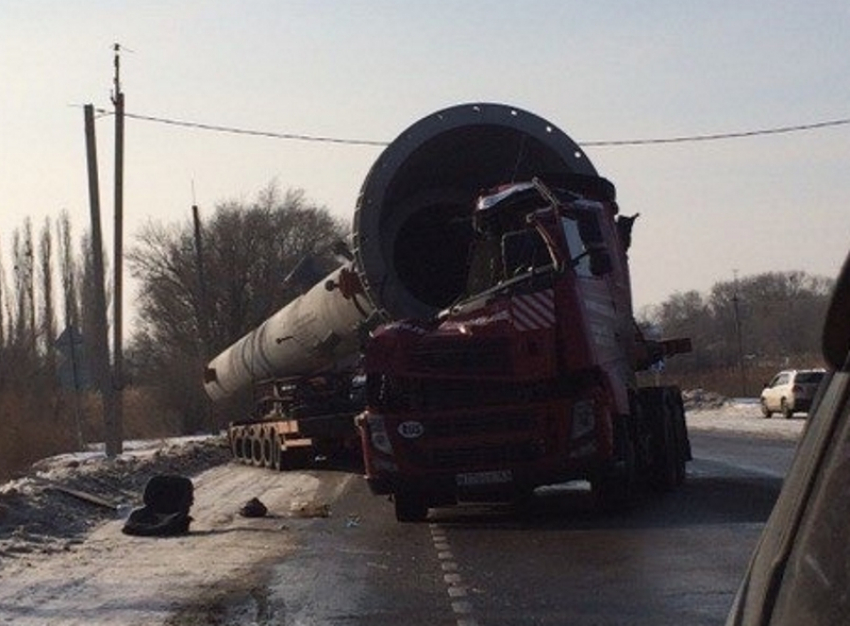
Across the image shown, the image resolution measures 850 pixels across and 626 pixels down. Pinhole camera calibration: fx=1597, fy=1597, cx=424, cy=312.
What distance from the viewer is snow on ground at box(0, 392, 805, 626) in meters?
10.9

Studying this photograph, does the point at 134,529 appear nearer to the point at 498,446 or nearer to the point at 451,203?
the point at 498,446

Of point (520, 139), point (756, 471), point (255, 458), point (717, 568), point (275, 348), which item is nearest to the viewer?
point (717, 568)

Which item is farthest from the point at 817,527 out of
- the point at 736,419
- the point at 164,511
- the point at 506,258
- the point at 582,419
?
the point at 736,419

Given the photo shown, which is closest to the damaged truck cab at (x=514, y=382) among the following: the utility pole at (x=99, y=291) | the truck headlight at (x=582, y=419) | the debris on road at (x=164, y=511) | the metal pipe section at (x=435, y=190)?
the truck headlight at (x=582, y=419)

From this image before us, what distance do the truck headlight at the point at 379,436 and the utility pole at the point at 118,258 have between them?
739 inches

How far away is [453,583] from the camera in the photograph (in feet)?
38.0

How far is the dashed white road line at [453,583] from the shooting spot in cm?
975

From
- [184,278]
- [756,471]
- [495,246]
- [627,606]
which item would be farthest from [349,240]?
[184,278]

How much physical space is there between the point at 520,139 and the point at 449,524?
A: 5710 millimetres

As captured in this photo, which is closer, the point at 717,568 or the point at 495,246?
the point at 717,568

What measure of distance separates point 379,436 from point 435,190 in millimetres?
5178

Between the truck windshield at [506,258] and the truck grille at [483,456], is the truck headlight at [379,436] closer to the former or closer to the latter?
the truck grille at [483,456]

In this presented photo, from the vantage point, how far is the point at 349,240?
20656 mm

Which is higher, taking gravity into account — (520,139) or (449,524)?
(520,139)
